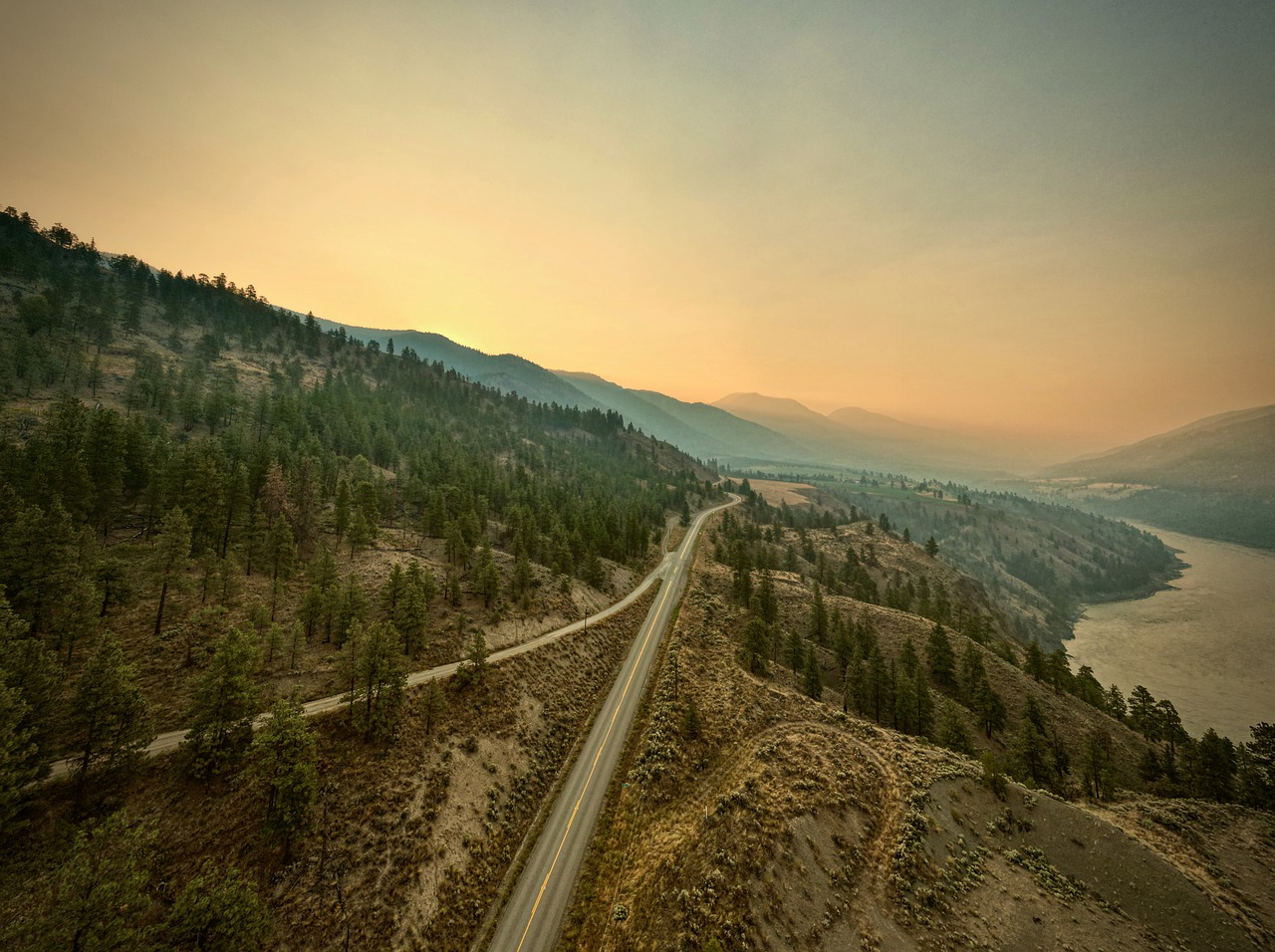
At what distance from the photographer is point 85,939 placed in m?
18.3

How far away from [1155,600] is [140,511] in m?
311

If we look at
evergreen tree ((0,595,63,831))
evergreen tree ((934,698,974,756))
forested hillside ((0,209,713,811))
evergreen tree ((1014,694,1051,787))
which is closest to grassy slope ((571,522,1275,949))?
evergreen tree ((1014,694,1051,787))

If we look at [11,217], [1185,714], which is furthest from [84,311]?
[1185,714]

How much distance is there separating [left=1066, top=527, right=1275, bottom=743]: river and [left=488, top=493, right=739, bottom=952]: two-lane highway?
108752 mm

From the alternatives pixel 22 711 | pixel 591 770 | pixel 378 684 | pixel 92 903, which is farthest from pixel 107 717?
pixel 591 770

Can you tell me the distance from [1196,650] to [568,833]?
593ft

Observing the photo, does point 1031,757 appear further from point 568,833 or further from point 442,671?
point 442,671

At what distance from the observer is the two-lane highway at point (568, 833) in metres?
29.5

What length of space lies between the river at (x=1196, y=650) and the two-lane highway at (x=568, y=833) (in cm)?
10875

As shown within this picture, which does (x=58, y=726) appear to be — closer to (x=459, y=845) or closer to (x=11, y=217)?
(x=459, y=845)

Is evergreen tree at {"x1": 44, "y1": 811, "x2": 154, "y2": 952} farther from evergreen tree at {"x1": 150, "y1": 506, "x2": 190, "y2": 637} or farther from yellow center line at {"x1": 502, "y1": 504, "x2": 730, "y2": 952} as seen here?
evergreen tree at {"x1": 150, "y1": 506, "x2": 190, "y2": 637}

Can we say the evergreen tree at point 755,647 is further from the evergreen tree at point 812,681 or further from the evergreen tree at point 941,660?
the evergreen tree at point 941,660

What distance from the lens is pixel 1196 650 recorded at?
117000mm

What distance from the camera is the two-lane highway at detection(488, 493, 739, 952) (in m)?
29.5
